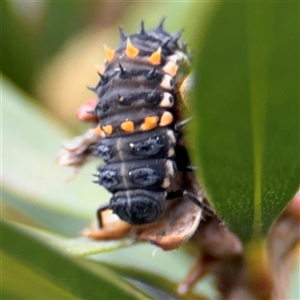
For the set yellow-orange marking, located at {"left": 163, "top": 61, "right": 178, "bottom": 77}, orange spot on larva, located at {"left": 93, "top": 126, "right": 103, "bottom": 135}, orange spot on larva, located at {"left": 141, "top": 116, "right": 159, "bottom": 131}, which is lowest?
orange spot on larva, located at {"left": 93, "top": 126, "right": 103, "bottom": 135}

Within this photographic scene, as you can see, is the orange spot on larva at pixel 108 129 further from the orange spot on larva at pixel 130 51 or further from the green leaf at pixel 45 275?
the green leaf at pixel 45 275

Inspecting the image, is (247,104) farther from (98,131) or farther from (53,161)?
(53,161)

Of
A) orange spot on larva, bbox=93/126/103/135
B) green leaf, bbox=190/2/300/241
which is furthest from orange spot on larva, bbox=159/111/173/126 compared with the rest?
green leaf, bbox=190/2/300/241

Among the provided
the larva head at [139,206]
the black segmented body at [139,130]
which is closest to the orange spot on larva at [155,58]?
the black segmented body at [139,130]

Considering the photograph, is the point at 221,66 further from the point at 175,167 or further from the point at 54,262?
the point at 175,167

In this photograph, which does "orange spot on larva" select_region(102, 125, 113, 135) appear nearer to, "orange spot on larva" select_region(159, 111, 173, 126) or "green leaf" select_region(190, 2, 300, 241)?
"orange spot on larva" select_region(159, 111, 173, 126)

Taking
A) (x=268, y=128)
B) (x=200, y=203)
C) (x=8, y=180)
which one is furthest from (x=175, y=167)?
(x=8, y=180)
